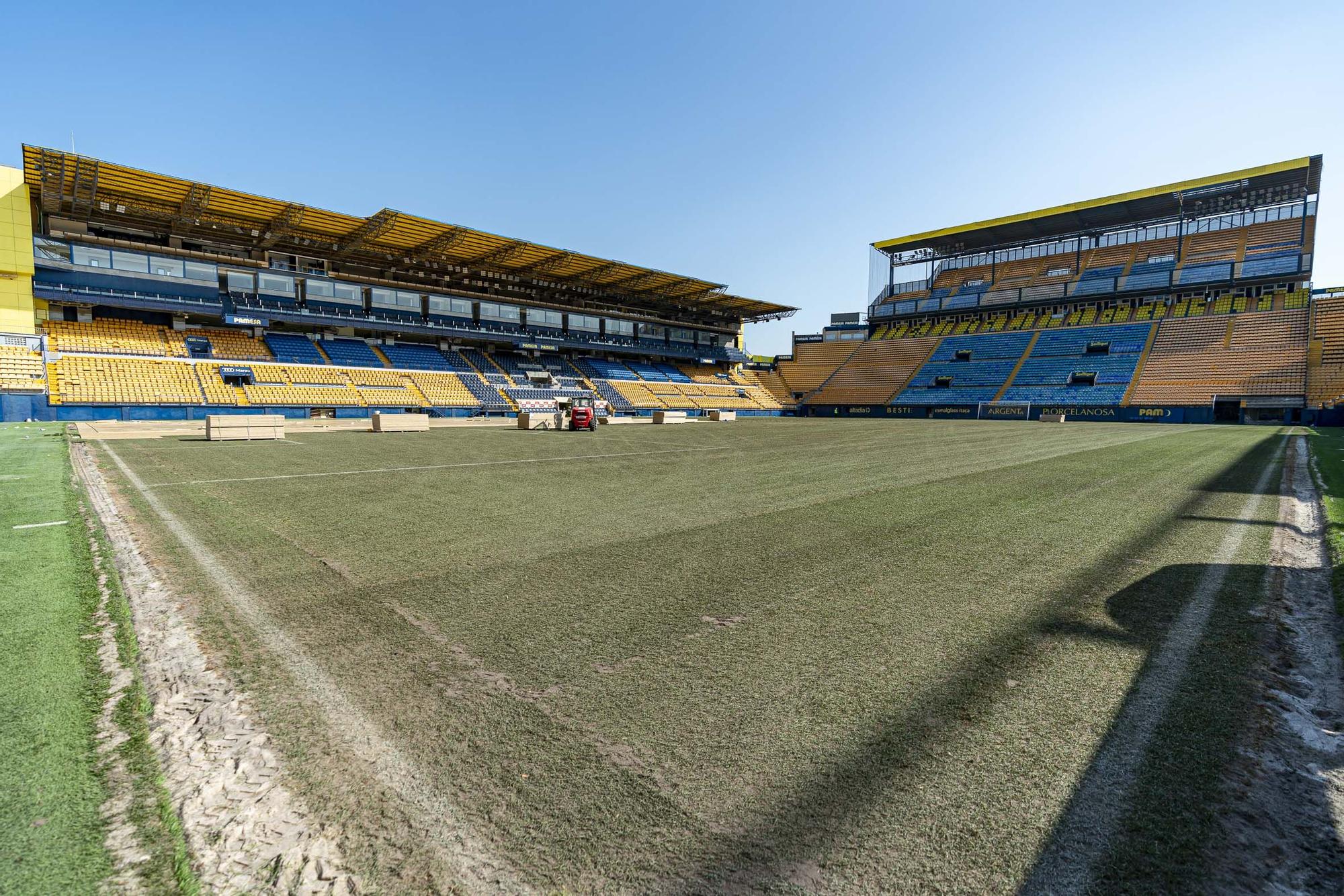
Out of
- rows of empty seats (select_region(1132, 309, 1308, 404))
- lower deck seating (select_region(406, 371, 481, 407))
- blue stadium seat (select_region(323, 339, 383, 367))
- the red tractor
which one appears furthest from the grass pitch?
rows of empty seats (select_region(1132, 309, 1308, 404))

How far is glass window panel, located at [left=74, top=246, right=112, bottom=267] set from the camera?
31.7 meters

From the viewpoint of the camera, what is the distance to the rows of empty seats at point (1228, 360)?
4091 centimetres

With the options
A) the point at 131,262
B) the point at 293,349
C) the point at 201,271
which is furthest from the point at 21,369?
the point at 293,349

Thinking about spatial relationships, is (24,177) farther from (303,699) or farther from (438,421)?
(303,699)

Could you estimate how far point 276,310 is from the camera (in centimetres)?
3784

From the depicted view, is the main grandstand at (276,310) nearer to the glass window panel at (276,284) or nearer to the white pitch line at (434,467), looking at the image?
the glass window panel at (276,284)

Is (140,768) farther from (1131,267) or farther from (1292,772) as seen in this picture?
(1131,267)

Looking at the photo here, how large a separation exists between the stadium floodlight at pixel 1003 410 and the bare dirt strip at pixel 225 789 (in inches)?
2040

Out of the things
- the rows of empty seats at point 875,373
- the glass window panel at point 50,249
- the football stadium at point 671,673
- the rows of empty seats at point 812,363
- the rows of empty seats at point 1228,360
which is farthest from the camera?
the rows of empty seats at point 812,363

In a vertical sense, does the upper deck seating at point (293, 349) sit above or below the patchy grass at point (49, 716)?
above

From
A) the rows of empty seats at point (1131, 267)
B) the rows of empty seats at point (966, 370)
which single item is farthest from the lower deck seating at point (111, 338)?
the rows of empty seats at point (1131, 267)

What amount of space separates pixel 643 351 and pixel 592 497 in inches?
2000

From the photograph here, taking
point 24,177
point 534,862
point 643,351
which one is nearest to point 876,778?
point 534,862

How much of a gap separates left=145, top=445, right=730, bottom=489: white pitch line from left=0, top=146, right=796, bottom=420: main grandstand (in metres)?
25.4
